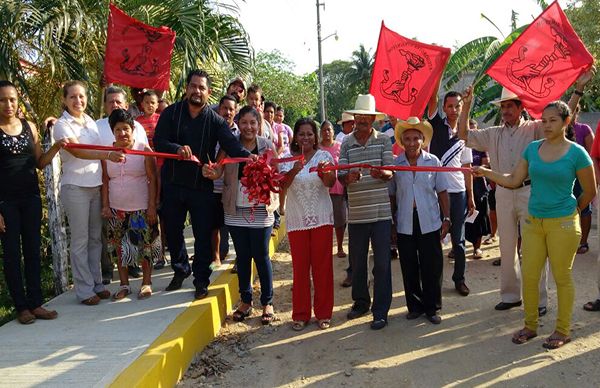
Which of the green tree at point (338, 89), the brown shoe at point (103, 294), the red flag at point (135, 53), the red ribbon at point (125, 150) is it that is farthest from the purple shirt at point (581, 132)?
the green tree at point (338, 89)

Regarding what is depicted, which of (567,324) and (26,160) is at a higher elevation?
(26,160)

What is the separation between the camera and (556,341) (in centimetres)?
423

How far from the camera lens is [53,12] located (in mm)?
7102

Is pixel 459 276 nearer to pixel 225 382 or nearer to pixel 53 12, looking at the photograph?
pixel 225 382

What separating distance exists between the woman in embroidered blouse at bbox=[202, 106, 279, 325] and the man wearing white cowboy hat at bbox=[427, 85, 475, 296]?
79.9 inches

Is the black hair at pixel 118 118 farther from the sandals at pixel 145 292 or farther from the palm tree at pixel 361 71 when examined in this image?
the palm tree at pixel 361 71

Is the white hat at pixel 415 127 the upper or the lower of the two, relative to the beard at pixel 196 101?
lower

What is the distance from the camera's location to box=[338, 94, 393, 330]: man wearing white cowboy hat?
188 inches

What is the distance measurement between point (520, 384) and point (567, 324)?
86cm

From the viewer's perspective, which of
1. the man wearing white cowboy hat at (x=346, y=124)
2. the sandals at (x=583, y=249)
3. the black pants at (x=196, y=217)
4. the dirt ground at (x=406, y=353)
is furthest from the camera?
the man wearing white cowboy hat at (x=346, y=124)

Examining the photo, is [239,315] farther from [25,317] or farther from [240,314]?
[25,317]

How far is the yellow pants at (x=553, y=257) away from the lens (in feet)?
13.7

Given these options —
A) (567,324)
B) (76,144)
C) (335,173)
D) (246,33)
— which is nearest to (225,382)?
(335,173)

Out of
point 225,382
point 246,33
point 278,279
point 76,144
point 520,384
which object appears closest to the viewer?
point 520,384
